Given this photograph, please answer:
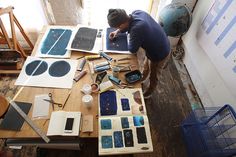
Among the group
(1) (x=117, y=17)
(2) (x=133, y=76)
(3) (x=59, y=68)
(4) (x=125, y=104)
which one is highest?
(1) (x=117, y=17)

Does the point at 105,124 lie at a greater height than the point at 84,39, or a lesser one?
lesser

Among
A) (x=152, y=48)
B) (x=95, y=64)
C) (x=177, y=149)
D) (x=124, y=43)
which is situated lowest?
(x=177, y=149)

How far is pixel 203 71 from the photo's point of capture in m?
2.31

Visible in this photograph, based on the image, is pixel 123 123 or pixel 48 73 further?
pixel 48 73

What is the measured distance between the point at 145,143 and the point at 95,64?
2.57 ft

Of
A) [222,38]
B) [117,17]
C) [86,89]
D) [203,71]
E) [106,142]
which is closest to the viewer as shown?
[106,142]

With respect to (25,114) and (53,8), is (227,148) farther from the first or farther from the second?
(53,8)

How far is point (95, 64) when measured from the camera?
1.69 meters

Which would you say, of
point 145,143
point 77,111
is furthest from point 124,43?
point 145,143

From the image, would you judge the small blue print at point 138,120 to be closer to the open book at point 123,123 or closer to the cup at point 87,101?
the open book at point 123,123

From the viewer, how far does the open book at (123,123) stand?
1236mm

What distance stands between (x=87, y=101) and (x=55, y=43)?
0.76 meters

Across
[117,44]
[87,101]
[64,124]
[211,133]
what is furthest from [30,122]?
[211,133]

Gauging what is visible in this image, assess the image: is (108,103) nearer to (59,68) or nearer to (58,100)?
(58,100)
